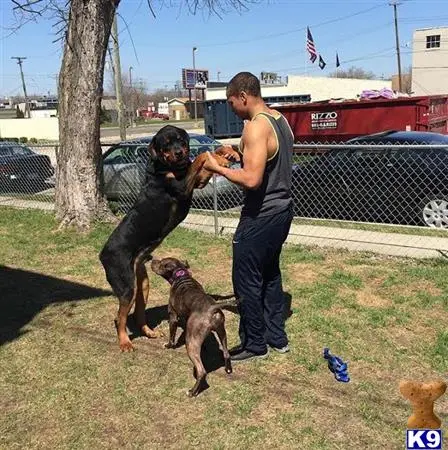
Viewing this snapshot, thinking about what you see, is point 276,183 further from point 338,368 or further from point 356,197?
point 356,197

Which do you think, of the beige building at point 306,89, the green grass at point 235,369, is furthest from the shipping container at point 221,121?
the green grass at point 235,369

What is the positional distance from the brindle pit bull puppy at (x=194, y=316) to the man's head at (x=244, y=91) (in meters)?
1.25

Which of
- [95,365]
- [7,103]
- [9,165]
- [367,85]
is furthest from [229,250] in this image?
[7,103]

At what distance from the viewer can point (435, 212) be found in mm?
7641

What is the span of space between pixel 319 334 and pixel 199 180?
5.37 ft

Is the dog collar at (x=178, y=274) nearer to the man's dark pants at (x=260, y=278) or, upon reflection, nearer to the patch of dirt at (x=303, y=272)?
the man's dark pants at (x=260, y=278)

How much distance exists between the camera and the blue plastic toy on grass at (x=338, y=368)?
141 inches

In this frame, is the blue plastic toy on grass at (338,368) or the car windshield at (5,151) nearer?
the blue plastic toy on grass at (338,368)

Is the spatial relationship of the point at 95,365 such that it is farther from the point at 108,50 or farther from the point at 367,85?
the point at 367,85

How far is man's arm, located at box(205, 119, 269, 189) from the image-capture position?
10.5ft

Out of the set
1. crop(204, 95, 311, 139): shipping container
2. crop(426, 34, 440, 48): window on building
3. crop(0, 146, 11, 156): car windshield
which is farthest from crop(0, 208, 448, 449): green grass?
crop(426, 34, 440, 48): window on building

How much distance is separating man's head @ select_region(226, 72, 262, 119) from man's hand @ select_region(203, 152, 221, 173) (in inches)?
13.9

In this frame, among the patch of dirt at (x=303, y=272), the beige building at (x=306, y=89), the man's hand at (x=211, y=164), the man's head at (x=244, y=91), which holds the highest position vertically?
the beige building at (x=306, y=89)

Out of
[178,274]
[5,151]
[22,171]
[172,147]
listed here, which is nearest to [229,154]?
[172,147]
